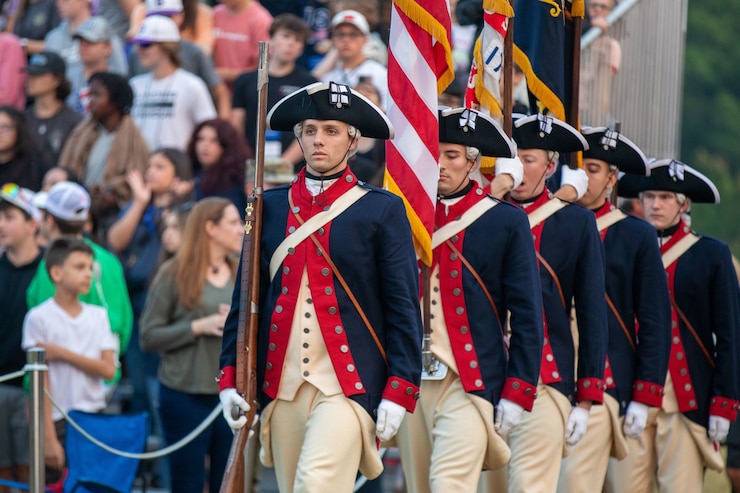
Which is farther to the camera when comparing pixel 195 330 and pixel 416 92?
pixel 195 330

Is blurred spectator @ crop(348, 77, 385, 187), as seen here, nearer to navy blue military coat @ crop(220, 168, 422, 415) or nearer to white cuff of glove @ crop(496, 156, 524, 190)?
white cuff of glove @ crop(496, 156, 524, 190)

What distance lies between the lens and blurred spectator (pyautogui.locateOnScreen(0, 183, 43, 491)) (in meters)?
9.87

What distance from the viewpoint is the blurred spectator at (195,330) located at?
967 centimetres

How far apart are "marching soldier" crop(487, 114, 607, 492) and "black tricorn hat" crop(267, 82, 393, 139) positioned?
138cm

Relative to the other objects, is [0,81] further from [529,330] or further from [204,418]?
[529,330]

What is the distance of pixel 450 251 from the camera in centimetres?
766

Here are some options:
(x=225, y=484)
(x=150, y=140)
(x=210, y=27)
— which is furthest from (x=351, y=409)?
(x=210, y=27)

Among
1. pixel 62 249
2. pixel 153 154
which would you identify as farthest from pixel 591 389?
pixel 153 154

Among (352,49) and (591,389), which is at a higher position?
(352,49)

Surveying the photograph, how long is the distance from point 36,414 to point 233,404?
2.06 meters

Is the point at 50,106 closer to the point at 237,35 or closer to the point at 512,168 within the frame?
the point at 237,35

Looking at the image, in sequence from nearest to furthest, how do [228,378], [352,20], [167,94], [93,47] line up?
[228,378]
[352,20]
[167,94]
[93,47]

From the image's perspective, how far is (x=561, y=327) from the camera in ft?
26.8

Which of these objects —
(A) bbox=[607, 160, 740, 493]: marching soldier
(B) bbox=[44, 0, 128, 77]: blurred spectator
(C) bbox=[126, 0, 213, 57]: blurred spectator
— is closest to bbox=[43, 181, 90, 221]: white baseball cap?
(B) bbox=[44, 0, 128, 77]: blurred spectator
